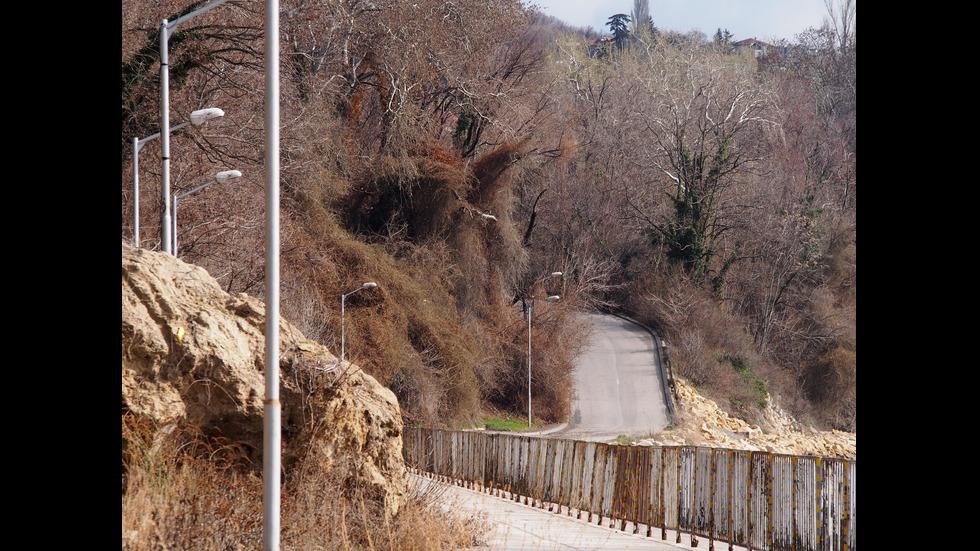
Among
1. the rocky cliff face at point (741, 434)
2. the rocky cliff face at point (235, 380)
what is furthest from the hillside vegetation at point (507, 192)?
the rocky cliff face at point (235, 380)

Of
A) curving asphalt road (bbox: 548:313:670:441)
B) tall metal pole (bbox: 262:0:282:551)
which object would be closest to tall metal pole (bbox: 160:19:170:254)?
tall metal pole (bbox: 262:0:282:551)

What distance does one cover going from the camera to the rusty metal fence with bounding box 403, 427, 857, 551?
11859 millimetres

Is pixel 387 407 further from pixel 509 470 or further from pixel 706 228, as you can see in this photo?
pixel 706 228

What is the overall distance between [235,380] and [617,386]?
46.7 metres

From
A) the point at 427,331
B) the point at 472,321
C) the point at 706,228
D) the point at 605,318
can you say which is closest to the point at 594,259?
the point at 605,318

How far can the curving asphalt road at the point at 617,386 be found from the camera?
47781mm

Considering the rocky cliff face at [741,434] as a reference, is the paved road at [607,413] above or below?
above

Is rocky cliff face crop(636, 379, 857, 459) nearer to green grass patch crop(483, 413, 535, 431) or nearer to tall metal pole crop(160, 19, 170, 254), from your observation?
green grass patch crop(483, 413, 535, 431)

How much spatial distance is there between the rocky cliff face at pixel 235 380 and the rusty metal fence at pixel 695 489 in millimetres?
5162

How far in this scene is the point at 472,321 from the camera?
48.7 m

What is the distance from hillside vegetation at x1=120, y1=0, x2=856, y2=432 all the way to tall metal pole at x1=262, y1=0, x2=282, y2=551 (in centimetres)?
1160

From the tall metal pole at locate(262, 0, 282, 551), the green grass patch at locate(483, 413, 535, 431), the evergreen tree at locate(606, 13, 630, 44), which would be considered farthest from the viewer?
the evergreen tree at locate(606, 13, 630, 44)

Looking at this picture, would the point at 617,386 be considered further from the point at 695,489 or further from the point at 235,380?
the point at 235,380

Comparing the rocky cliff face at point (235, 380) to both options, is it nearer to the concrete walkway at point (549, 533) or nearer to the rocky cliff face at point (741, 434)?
the concrete walkway at point (549, 533)
